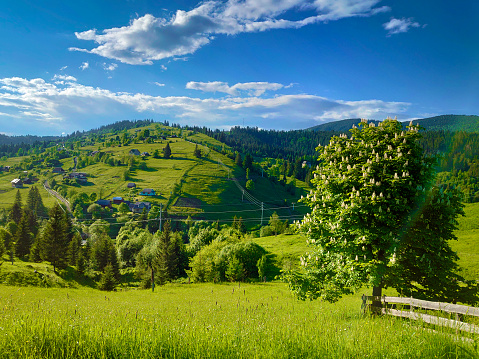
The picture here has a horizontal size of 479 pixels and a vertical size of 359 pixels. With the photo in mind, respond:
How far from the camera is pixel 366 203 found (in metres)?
13.5

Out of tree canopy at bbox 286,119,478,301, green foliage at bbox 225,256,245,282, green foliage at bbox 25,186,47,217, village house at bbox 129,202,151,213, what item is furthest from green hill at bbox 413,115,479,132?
green foliage at bbox 25,186,47,217

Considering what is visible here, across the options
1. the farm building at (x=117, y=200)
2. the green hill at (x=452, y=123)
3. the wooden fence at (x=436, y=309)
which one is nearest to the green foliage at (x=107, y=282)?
the wooden fence at (x=436, y=309)

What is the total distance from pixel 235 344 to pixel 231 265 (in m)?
62.7

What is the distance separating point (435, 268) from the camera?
14547 millimetres

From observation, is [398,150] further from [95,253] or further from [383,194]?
[95,253]

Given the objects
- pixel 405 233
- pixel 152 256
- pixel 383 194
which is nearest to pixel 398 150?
pixel 383 194

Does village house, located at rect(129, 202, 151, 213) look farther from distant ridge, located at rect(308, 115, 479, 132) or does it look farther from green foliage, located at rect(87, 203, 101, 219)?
distant ridge, located at rect(308, 115, 479, 132)

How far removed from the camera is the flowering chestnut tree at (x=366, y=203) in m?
13.6

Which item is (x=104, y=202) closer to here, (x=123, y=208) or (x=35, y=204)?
(x=123, y=208)

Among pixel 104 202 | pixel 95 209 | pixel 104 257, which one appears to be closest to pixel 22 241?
pixel 104 257

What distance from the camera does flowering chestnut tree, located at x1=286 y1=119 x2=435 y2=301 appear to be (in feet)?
44.5

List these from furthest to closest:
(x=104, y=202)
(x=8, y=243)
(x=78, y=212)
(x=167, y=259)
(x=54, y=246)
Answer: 1. (x=104, y=202)
2. (x=78, y=212)
3. (x=8, y=243)
4. (x=167, y=259)
5. (x=54, y=246)

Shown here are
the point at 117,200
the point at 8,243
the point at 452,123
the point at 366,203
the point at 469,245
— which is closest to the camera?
the point at 366,203

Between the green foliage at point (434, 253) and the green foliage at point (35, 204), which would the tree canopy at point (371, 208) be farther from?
the green foliage at point (35, 204)
